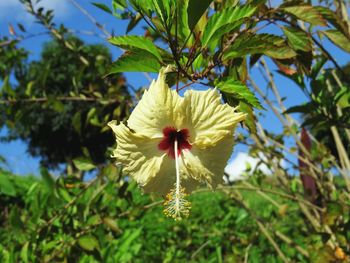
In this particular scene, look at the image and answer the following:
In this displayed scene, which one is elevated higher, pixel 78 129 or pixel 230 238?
pixel 78 129

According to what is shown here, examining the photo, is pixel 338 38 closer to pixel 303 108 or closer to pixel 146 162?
pixel 303 108

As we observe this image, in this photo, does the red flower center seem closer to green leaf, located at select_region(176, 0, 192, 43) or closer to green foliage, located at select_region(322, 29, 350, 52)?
green leaf, located at select_region(176, 0, 192, 43)

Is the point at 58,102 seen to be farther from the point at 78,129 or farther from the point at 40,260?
the point at 40,260

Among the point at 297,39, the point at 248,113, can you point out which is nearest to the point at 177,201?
the point at 248,113

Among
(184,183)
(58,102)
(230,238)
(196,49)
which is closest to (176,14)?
(196,49)

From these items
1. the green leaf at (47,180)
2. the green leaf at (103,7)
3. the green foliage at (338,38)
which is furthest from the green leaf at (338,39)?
the green leaf at (47,180)

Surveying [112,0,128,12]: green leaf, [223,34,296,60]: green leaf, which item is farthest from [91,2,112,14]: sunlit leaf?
[223,34,296,60]: green leaf

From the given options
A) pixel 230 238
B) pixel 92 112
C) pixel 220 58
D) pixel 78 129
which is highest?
pixel 92 112
